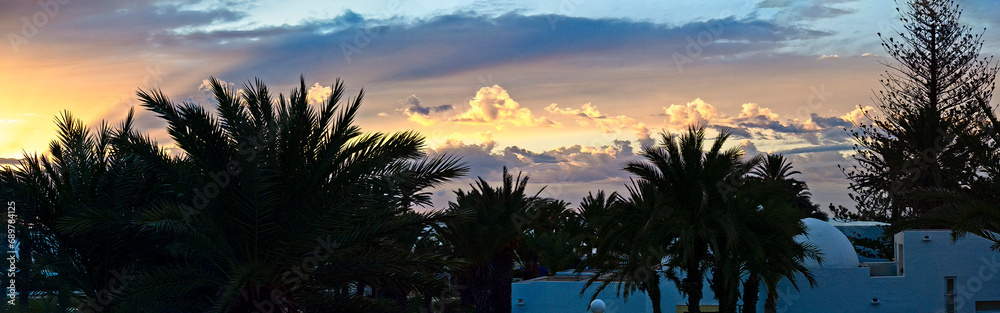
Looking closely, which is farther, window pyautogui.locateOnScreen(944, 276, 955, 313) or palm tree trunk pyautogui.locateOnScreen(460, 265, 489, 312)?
window pyautogui.locateOnScreen(944, 276, 955, 313)

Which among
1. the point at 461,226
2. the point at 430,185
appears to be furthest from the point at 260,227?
the point at 461,226

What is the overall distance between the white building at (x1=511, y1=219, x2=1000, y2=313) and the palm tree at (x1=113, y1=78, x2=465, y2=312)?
2023cm

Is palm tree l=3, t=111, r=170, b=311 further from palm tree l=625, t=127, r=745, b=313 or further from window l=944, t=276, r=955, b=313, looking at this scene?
window l=944, t=276, r=955, b=313

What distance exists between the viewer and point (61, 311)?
1652cm

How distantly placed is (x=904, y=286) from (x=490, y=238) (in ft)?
55.4

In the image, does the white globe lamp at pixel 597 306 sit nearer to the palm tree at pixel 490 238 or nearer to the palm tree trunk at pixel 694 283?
the palm tree trunk at pixel 694 283

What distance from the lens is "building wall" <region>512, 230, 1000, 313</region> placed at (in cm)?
3275

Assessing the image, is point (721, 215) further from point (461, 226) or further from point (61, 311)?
point (61, 311)

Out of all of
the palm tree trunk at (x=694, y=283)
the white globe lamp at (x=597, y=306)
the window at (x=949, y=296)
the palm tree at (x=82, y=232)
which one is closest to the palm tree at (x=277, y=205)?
the palm tree at (x=82, y=232)

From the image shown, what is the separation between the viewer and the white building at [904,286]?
32750mm

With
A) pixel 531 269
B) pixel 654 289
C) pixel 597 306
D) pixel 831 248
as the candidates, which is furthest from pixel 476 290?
pixel 531 269

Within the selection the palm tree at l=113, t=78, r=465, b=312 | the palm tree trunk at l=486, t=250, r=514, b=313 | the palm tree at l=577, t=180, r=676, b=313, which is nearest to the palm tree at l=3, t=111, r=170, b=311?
the palm tree at l=113, t=78, r=465, b=312

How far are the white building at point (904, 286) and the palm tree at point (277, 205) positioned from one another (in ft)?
66.4

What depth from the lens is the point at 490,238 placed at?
29922mm
